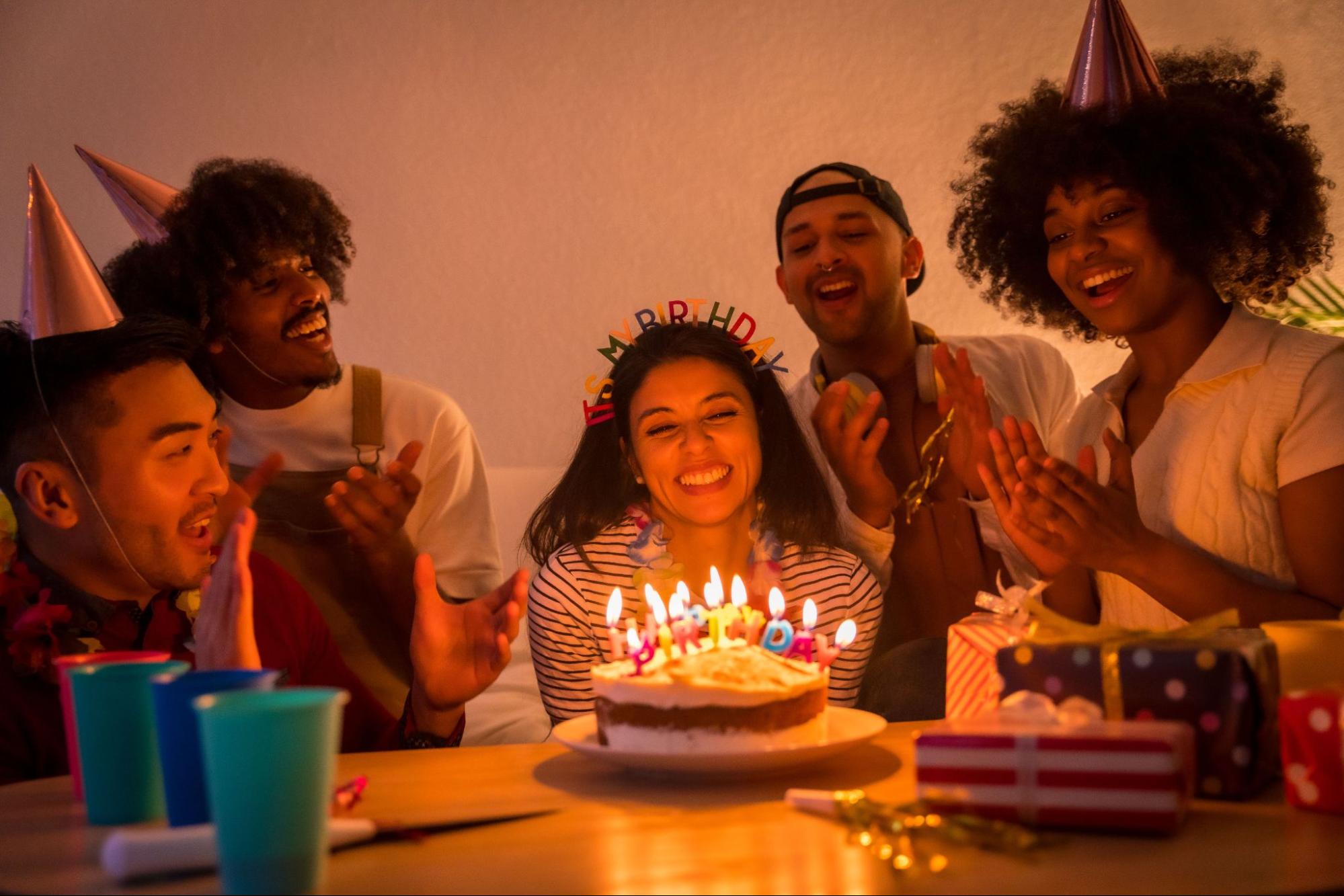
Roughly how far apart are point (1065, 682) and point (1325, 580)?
3.12 feet

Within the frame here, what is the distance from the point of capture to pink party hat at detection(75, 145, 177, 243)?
2641mm

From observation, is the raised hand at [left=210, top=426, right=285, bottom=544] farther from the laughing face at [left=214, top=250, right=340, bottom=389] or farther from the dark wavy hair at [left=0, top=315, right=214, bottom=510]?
the dark wavy hair at [left=0, top=315, right=214, bottom=510]

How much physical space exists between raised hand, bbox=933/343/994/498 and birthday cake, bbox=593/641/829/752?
118 centimetres

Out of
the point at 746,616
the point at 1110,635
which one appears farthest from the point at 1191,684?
the point at 746,616

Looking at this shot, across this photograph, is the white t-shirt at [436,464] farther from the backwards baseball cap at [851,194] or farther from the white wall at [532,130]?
the backwards baseball cap at [851,194]

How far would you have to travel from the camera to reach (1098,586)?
7.63 feet

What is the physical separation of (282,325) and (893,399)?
1371mm

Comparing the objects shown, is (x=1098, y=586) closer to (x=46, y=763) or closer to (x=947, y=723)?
(x=947, y=723)

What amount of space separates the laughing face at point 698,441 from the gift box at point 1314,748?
1.28m

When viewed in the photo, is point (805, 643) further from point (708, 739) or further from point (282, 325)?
point (282, 325)

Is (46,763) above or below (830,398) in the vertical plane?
below

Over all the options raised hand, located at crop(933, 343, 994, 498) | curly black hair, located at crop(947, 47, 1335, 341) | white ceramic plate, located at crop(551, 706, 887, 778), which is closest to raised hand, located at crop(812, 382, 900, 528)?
raised hand, located at crop(933, 343, 994, 498)

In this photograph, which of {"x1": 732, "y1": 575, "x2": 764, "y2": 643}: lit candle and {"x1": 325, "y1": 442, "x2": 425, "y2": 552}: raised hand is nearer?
{"x1": 732, "y1": 575, "x2": 764, "y2": 643}: lit candle

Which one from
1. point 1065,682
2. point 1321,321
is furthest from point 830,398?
point 1321,321
